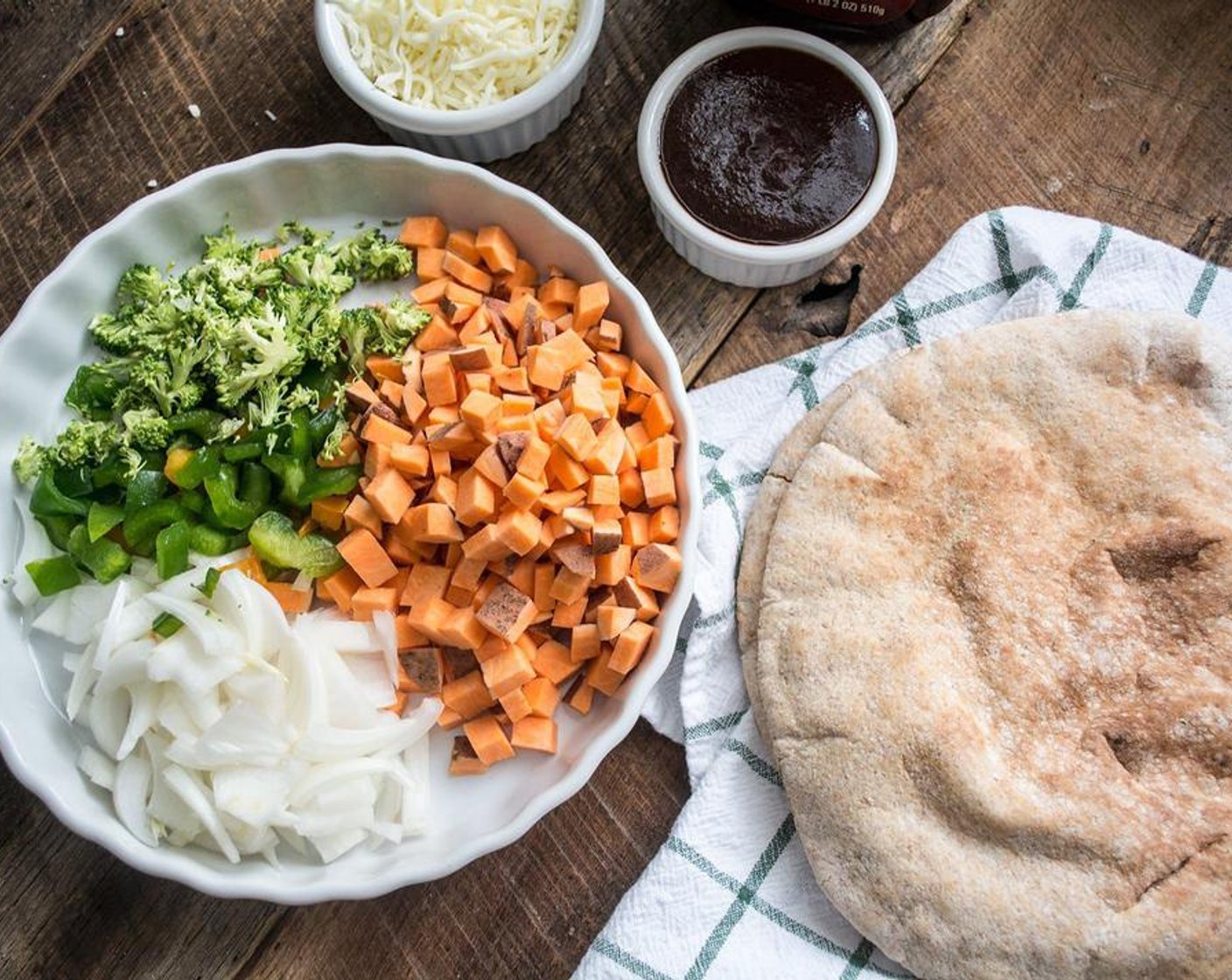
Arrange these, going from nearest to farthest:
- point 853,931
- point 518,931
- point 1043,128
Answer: point 853,931 < point 518,931 < point 1043,128

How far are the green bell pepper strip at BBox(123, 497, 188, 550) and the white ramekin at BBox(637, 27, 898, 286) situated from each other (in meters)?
1.27

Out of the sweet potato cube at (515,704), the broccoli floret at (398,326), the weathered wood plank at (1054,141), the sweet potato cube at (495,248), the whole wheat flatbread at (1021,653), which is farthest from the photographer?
the weathered wood plank at (1054,141)

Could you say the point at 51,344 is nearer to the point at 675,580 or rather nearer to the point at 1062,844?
the point at 675,580

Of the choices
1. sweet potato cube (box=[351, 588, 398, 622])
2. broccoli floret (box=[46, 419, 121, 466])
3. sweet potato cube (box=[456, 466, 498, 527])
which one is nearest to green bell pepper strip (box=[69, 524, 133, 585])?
broccoli floret (box=[46, 419, 121, 466])

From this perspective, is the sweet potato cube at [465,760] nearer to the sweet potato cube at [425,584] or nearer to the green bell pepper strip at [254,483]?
the sweet potato cube at [425,584]

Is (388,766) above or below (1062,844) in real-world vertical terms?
above

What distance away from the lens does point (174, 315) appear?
2.56 meters

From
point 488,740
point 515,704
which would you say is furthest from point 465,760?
point 515,704

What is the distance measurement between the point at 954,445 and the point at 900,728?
24.7 inches

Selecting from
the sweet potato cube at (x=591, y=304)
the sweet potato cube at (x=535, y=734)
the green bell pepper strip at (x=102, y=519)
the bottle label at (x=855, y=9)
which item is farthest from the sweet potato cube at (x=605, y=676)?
the bottle label at (x=855, y=9)

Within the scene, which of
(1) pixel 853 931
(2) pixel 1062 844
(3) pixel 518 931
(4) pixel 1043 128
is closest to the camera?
(2) pixel 1062 844

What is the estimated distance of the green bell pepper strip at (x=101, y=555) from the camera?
252 centimetres

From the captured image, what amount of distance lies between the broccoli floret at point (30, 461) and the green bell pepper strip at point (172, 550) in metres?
0.34

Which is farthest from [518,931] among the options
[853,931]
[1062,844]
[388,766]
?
[1062,844]
